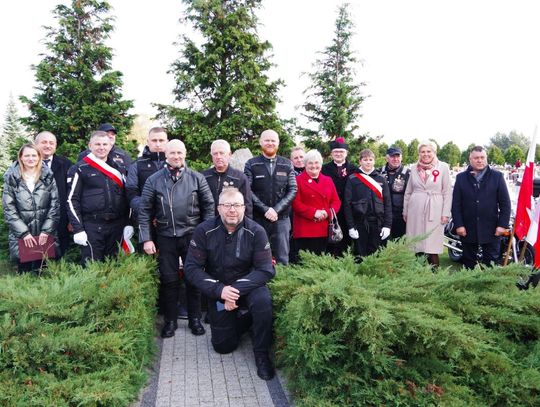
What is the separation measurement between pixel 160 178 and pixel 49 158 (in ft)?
6.73

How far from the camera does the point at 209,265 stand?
4.21 m

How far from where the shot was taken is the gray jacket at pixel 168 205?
14.6 ft

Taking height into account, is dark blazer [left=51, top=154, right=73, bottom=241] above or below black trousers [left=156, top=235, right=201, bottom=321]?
above

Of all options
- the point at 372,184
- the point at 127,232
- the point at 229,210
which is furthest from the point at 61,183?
the point at 372,184

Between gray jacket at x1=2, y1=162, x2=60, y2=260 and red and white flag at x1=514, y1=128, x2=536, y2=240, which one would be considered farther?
red and white flag at x1=514, y1=128, x2=536, y2=240

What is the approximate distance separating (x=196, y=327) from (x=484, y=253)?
3859mm

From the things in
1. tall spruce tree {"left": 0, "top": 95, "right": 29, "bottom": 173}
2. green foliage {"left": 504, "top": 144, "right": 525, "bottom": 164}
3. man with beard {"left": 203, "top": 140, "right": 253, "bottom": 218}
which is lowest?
man with beard {"left": 203, "top": 140, "right": 253, "bottom": 218}

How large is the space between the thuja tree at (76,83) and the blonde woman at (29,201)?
7.93m

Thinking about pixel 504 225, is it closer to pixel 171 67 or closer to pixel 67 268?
pixel 67 268

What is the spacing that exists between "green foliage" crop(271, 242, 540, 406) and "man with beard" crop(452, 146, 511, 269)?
88.3 inches

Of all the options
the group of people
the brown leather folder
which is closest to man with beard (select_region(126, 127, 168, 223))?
the group of people

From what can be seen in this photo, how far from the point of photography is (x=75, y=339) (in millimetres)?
3137

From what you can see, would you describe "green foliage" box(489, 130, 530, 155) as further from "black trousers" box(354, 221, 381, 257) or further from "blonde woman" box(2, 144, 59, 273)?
"blonde woman" box(2, 144, 59, 273)

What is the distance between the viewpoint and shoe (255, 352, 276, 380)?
3.80 meters
